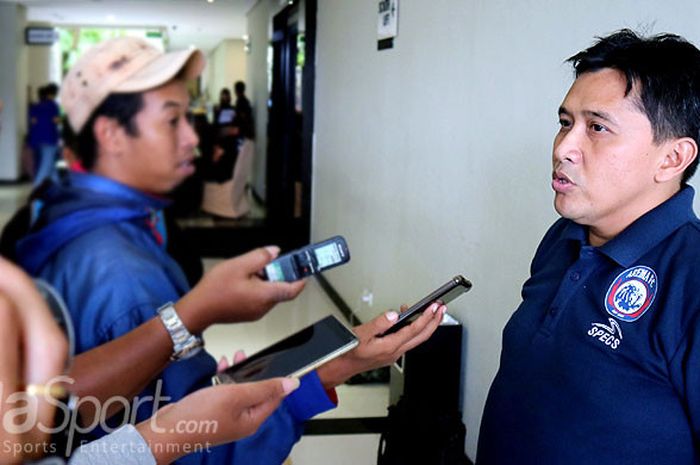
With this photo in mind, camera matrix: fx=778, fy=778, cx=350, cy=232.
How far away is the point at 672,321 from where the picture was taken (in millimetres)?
1108

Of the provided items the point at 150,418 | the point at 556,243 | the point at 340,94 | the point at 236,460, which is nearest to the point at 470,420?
the point at 556,243

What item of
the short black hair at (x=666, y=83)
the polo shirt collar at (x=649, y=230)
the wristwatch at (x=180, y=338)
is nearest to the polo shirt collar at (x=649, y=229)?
the polo shirt collar at (x=649, y=230)

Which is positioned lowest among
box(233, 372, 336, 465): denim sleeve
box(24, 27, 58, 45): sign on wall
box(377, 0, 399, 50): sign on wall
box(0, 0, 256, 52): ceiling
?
box(233, 372, 336, 465): denim sleeve

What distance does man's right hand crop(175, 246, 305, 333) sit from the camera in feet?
2.63

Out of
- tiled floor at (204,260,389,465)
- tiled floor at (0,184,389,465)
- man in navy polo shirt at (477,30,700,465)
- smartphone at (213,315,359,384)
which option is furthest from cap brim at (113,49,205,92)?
tiled floor at (204,260,389,465)

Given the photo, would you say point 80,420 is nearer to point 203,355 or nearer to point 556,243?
point 203,355

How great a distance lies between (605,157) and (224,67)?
845 mm

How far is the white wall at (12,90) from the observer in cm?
40

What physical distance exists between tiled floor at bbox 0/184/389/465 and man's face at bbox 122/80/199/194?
4.64ft

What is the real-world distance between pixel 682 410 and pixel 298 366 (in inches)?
23.3

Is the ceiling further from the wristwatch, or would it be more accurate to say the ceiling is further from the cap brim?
the wristwatch

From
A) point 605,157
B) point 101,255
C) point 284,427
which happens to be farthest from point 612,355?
point 101,255

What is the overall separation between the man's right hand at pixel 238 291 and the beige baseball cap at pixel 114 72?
37 centimetres

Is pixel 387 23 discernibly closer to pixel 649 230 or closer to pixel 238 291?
pixel 649 230
